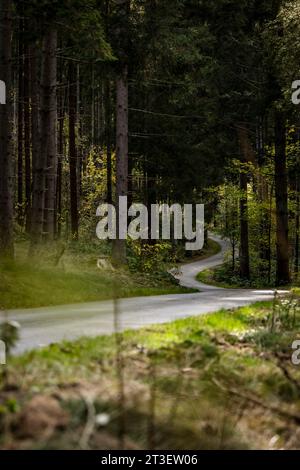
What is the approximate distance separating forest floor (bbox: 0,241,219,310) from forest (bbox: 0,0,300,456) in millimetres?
55

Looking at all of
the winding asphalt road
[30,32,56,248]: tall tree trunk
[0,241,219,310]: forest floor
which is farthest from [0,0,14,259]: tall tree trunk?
the winding asphalt road

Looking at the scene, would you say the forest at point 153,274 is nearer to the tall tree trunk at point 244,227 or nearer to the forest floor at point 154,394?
the forest floor at point 154,394

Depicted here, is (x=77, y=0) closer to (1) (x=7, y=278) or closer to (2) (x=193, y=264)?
(1) (x=7, y=278)

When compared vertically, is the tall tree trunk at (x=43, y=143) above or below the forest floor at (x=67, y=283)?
above

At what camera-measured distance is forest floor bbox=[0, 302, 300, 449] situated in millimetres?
3924

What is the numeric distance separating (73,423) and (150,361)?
78.8 inches

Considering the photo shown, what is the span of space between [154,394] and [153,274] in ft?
52.9

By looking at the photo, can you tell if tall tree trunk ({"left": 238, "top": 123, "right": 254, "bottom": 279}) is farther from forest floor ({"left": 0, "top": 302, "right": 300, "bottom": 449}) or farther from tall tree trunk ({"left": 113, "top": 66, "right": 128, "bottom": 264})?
forest floor ({"left": 0, "top": 302, "right": 300, "bottom": 449})

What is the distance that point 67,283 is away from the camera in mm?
14852

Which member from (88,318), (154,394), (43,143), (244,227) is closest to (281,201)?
(244,227)

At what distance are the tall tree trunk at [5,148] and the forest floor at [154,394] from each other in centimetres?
761

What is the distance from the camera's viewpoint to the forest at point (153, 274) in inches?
177

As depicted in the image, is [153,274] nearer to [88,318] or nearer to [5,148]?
[5,148]

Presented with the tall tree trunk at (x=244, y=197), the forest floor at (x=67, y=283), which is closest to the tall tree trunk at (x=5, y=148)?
the forest floor at (x=67, y=283)
